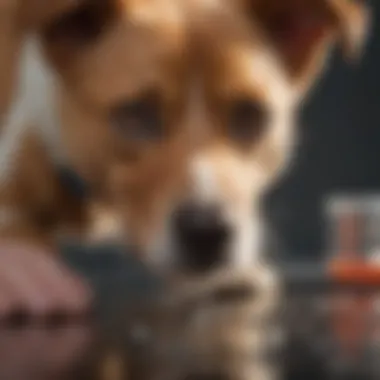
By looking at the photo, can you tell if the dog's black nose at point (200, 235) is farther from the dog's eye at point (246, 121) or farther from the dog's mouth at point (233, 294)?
the dog's eye at point (246, 121)

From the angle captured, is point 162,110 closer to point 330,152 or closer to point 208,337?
point 330,152

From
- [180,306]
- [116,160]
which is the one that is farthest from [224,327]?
[116,160]

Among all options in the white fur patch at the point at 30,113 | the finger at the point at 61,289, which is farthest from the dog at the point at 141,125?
the finger at the point at 61,289

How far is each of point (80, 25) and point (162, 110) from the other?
0.64ft

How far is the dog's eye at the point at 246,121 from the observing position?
1583mm

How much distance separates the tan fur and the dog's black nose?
20 mm

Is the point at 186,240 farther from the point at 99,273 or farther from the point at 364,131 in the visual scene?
the point at 364,131

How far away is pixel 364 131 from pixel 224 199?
54cm

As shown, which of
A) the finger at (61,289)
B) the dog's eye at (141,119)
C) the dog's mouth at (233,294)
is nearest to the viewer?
the finger at (61,289)

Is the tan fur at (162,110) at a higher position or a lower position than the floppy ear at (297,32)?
lower

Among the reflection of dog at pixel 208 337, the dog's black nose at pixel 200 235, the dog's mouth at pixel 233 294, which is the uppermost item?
the dog's black nose at pixel 200 235

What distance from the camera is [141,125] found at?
1.55m

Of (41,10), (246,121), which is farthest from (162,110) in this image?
(41,10)

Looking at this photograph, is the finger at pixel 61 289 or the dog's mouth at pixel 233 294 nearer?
the finger at pixel 61 289
